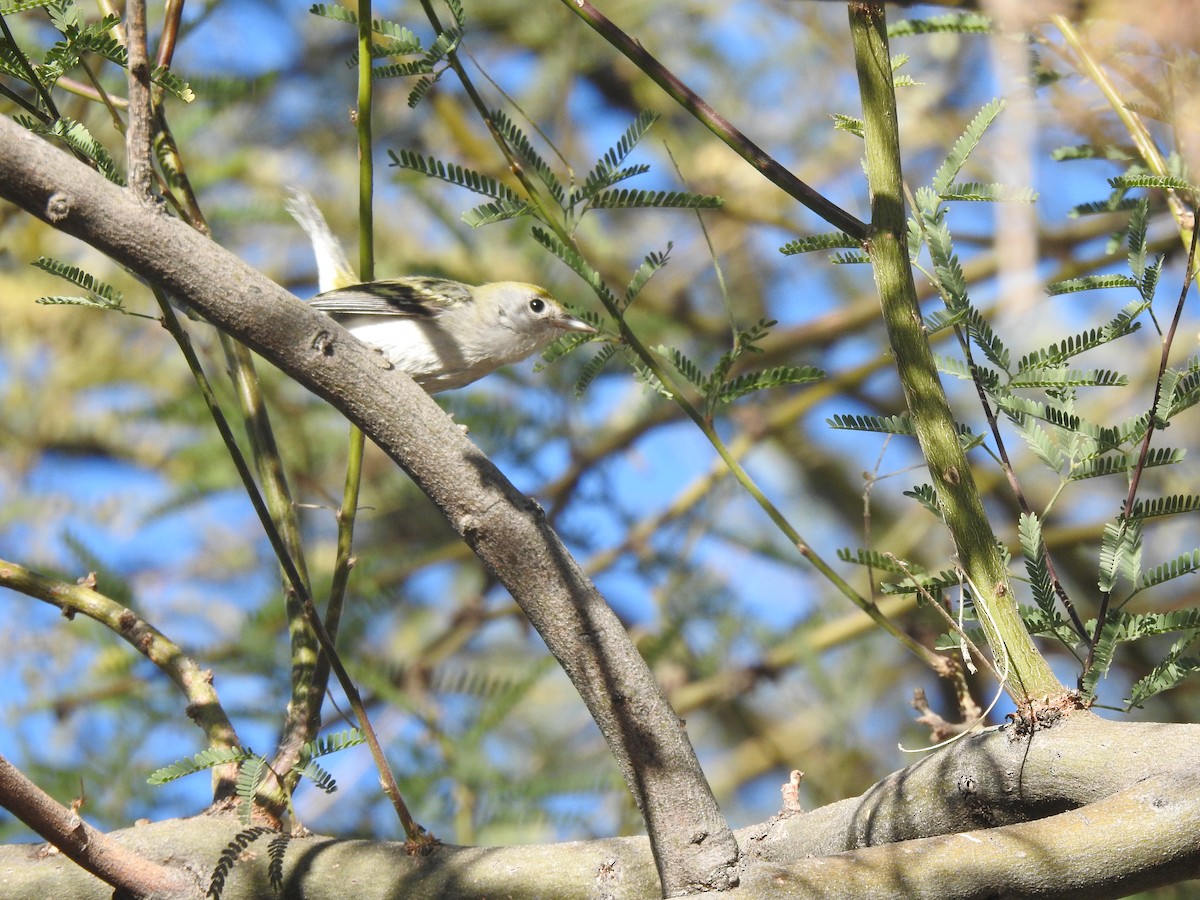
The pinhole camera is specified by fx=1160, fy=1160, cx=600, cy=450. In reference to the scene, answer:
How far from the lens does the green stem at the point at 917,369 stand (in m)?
1.66

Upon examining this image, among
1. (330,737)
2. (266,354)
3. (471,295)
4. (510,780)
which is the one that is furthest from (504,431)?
(266,354)

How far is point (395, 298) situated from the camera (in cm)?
383

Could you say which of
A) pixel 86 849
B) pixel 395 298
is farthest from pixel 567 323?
pixel 86 849

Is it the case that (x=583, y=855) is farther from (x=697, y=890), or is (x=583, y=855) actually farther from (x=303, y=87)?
(x=303, y=87)

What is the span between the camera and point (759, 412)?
4949 mm

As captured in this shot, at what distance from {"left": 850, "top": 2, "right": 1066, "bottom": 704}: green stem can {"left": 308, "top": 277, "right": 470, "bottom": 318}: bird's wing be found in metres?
2.12

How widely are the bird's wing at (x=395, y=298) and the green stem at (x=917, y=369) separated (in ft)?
6.94

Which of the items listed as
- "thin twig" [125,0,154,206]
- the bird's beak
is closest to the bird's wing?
the bird's beak

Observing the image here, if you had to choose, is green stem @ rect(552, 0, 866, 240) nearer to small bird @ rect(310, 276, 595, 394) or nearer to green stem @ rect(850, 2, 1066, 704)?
green stem @ rect(850, 2, 1066, 704)

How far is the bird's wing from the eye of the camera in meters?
3.72

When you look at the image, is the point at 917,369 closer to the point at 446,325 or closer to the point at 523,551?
the point at 523,551

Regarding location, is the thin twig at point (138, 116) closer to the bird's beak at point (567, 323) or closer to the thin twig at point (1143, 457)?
the thin twig at point (1143, 457)

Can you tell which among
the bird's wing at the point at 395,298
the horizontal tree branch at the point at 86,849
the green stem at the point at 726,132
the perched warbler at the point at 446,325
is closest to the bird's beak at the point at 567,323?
the perched warbler at the point at 446,325

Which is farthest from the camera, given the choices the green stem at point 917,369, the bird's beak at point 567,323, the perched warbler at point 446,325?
the perched warbler at point 446,325
